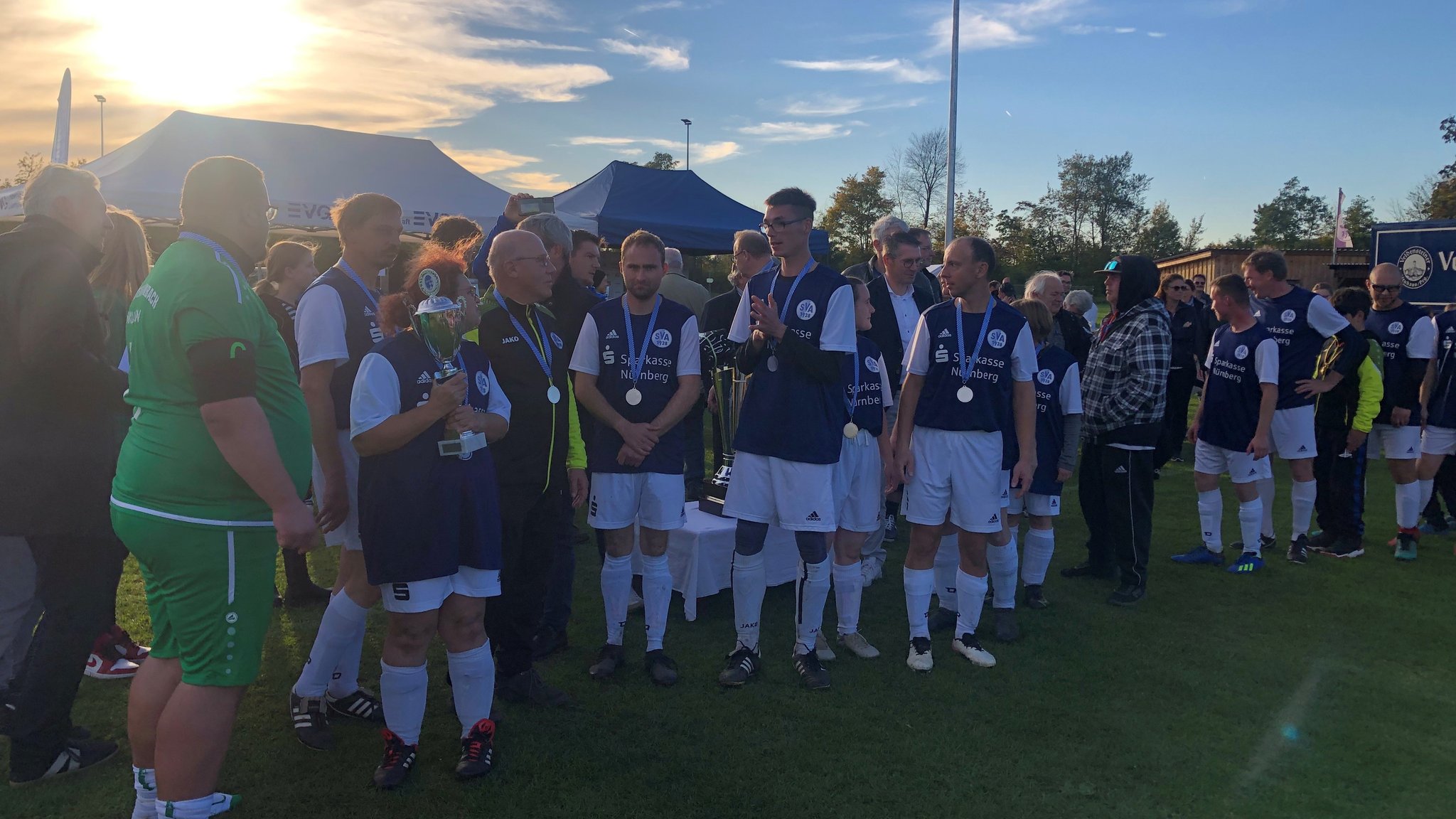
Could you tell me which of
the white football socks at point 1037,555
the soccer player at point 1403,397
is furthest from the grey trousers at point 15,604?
the soccer player at point 1403,397

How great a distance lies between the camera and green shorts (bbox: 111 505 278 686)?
7.14 ft

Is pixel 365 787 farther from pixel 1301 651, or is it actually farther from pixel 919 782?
pixel 1301 651

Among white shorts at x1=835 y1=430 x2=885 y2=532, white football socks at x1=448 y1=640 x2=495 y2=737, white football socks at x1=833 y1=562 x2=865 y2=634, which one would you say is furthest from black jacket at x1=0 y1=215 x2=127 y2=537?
white football socks at x1=833 y1=562 x2=865 y2=634

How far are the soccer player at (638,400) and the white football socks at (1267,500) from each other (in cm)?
444

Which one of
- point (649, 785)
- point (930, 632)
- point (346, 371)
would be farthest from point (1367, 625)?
point (346, 371)

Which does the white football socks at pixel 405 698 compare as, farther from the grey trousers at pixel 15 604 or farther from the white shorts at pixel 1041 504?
the white shorts at pixel 1041 504

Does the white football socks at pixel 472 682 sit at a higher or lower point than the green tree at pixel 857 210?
lower

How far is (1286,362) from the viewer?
602 centimetres

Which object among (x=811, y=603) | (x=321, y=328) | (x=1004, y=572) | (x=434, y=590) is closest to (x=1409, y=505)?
(x=1004, y=572)

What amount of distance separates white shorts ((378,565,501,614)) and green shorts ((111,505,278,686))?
20.4 inches

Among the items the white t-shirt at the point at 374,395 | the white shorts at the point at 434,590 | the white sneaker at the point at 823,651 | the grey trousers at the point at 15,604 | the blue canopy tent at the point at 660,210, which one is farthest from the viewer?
the blue canopy tent at the point at 660,210

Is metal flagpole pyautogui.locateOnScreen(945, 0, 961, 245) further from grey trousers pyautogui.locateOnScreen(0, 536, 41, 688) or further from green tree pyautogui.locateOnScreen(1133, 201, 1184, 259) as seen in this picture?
green tree pyautogui.locateOnScreen(1133, 201, 1184, 259)

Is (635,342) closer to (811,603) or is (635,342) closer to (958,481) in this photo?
(811,603)

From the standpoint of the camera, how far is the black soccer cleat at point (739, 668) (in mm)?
3881
